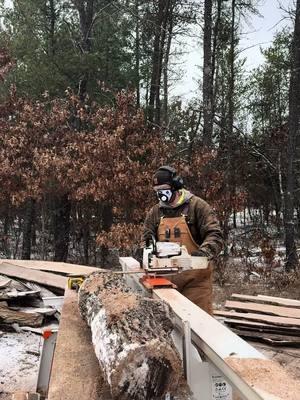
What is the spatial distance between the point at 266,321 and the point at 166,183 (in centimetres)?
265

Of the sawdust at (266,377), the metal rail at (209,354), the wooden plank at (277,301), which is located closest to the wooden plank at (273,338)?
the wooden plank at (277,301)

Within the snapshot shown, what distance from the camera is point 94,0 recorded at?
15.5 meters

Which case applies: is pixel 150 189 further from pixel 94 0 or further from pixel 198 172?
pixel 94 0

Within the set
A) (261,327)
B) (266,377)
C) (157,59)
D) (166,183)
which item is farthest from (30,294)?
(157,59)

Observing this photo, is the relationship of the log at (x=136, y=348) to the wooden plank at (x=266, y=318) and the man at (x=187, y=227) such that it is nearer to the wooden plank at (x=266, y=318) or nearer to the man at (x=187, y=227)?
the man at (x=187, y=227)

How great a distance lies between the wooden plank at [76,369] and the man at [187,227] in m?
1.09

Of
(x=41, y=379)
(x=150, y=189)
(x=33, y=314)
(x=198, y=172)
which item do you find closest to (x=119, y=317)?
(x=41, y=379)

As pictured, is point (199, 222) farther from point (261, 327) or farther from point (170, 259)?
point (261, 327)

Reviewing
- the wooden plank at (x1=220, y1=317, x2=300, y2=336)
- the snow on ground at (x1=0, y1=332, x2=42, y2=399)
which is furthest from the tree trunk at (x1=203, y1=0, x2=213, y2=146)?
the snow on ground at (x1=0, y1=332, x2=42, y2=399)

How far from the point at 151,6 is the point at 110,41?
2074 mm

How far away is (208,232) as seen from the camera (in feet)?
14.6

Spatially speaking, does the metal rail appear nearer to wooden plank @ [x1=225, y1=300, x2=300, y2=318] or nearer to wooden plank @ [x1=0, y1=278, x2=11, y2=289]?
wooden plank @ [x1=225, y1=300, x2=300, y2=318]

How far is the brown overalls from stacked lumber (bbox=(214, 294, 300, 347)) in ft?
5.72

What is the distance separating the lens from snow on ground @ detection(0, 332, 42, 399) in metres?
4.54
